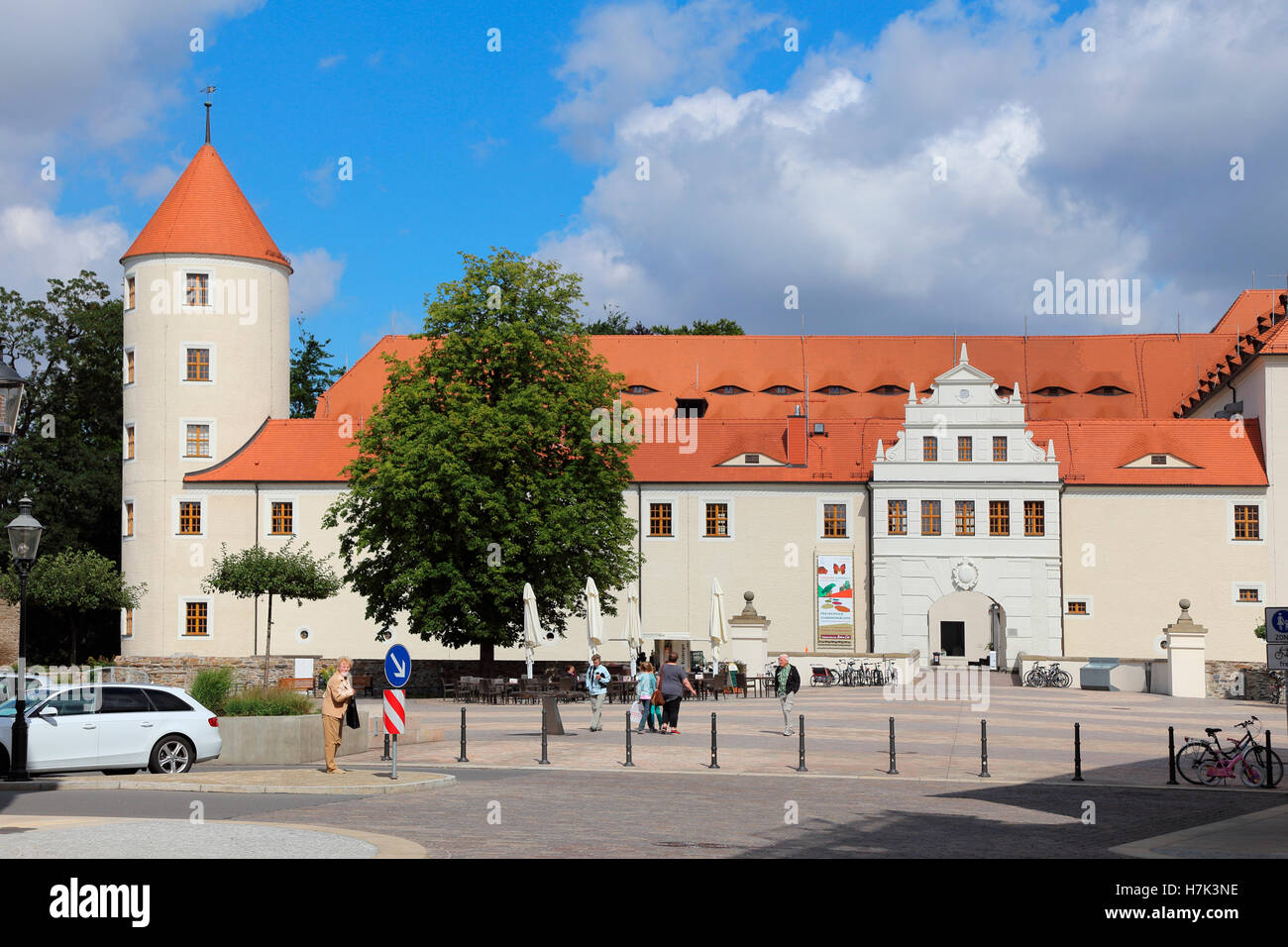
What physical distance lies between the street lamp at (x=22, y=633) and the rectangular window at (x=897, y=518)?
137ft

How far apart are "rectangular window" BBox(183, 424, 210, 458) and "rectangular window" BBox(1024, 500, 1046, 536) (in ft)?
108

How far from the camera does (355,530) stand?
46.5m

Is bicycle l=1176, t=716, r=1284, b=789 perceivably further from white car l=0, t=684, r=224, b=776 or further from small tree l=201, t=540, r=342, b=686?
small tree l=201, t=540, r=342, b=686

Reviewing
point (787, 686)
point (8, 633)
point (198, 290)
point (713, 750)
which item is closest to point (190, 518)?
point (8, 633)

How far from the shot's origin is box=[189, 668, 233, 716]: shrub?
76.7 ft

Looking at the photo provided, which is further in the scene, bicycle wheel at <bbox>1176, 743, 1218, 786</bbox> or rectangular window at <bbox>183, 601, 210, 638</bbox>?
rectangular window at <bbox>183, 601, 210, 638</bbox>

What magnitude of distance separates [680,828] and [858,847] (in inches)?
80.7

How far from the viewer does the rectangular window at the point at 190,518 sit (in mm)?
58000

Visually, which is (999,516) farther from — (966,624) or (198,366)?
(198,366)

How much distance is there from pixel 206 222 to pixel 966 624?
3748 cm

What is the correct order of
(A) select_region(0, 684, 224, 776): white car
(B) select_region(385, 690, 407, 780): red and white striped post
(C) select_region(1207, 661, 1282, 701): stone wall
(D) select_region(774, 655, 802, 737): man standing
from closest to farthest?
(B) select_region(385, 690, 407, 780): red and white striped post, (A) select_region(0, 684, 224, 776): white car, (D) select_region(774, 655, 802, 737): man standing, (C) select_region(1207, 661, 1282, 701): stone wall

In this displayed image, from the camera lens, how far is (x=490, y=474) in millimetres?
45781

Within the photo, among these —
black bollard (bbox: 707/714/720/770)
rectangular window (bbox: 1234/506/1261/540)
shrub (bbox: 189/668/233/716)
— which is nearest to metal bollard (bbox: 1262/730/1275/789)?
black bollard (bbox: 707/714/720/770)

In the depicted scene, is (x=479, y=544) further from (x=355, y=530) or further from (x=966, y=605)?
(x=966, y=605)
